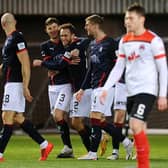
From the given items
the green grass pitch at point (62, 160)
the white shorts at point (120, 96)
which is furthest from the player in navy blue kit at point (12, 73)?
the white shorts at point (120, 96)

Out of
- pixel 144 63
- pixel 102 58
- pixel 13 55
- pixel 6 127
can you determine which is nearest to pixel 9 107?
pixel 6 127

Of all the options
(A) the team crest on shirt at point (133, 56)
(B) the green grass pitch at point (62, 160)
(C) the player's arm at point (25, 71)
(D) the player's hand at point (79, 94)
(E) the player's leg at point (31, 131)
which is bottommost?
(B) the green grass pitch at point (62, 160)

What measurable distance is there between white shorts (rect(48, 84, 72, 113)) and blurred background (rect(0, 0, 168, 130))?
9.61 meters

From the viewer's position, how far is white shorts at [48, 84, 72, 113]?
13.5 metres

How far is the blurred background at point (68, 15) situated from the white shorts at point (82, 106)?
9.94 metres

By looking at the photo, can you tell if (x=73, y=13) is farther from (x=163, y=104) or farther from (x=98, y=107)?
(x=163, y=104)

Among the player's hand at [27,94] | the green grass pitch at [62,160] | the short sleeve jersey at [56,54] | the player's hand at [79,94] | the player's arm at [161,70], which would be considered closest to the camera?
the player's arm at [161,70]

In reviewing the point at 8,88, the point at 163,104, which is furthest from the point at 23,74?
the point at 163,104

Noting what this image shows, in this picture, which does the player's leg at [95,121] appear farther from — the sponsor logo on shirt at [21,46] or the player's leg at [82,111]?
the sponsor logo on shirt at [21,46]

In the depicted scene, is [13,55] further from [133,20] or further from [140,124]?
[140,124]

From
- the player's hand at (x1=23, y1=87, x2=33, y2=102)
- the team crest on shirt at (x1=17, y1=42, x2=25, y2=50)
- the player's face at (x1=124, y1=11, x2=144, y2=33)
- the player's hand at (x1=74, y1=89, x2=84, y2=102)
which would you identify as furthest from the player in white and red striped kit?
the player's hand at (x1=74, y1=89, x2=84, y2=102)

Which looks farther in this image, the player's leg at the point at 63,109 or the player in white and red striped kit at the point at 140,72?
the player's leg at the point at 63,109

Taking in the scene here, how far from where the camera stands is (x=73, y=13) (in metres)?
23.8

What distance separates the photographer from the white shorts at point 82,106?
13.3 metres
